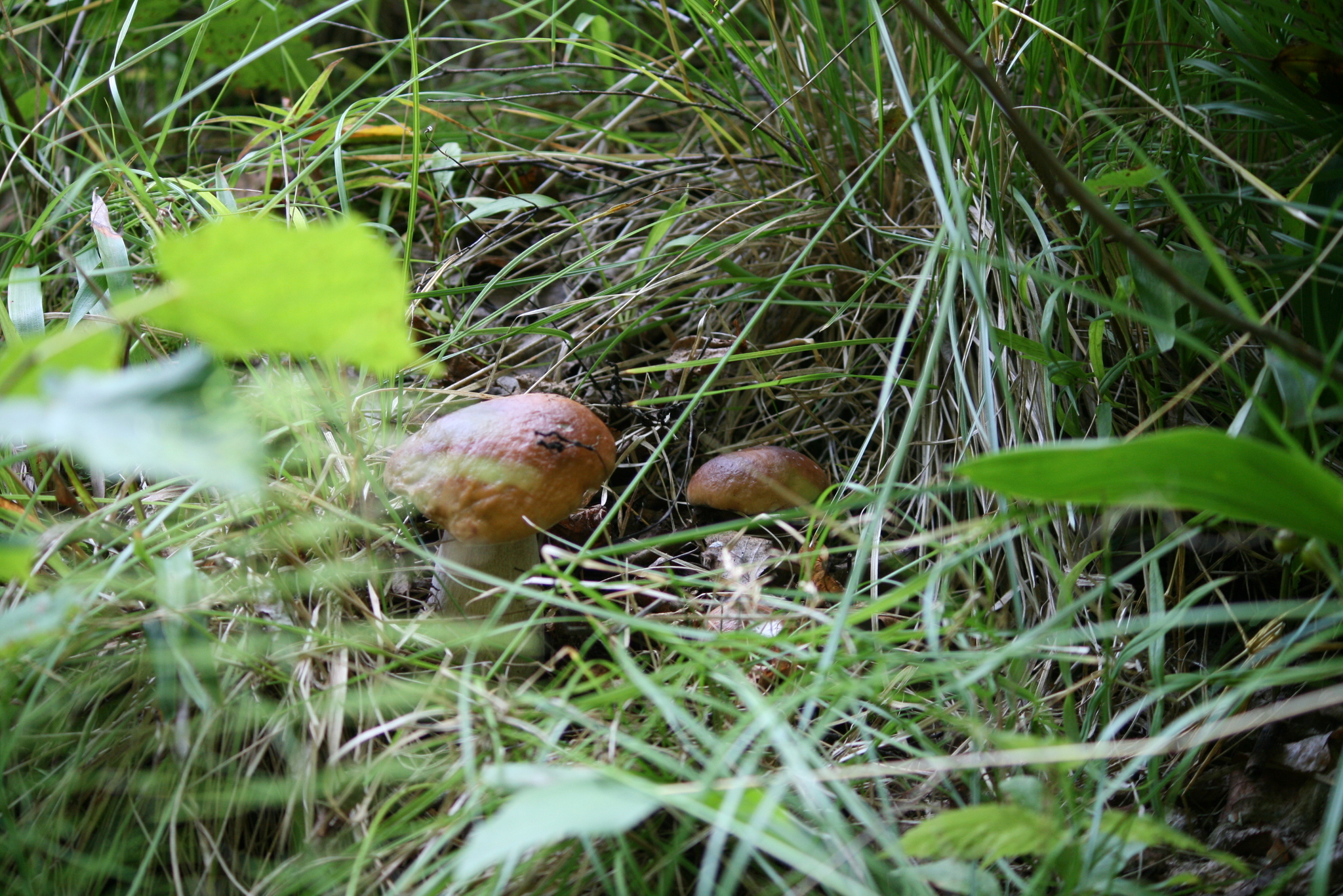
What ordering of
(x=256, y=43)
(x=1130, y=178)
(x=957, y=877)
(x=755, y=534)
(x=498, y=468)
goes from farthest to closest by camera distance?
(x=256, y=43) → (x=755, y=534) → (x=498, y=468) → (x=1130, y=178) → (x=957, y=877)

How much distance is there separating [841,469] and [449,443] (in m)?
0.76

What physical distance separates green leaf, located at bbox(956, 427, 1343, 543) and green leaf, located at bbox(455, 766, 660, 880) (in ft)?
1.33

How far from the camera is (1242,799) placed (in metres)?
0.97

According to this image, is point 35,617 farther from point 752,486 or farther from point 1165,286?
point 1165,286

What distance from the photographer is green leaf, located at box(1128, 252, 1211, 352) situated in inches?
39.6

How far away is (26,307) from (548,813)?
123 cm

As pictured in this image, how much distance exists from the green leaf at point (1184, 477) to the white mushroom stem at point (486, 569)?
2.49 feet

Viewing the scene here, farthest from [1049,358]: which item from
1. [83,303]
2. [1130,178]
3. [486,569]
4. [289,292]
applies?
[83,303]

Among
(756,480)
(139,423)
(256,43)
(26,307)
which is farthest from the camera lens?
(256,43)

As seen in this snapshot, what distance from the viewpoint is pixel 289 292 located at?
1.79 feet

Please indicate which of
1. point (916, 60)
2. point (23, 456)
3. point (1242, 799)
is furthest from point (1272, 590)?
point (23, 456)

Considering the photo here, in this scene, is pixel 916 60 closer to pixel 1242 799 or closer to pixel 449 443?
pixel 449 443

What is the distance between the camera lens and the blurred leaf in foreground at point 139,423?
45cm

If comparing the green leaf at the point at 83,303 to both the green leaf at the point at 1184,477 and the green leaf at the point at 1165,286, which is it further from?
the green leaf at the point at 1165,286
